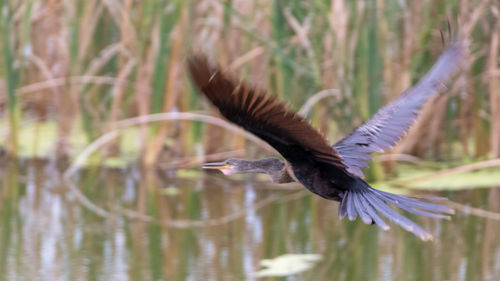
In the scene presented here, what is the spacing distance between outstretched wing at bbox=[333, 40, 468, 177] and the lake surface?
990 mm

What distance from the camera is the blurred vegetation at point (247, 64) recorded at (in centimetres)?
432

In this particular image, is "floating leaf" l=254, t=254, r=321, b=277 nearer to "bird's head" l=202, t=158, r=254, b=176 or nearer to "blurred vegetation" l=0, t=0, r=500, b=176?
"blurred vegetation" l=0, t=0, r=500, b=176

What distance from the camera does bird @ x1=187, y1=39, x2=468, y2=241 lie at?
1909mm

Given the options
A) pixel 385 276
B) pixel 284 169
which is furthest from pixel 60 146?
pixel 284 169

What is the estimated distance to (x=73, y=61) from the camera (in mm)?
4898

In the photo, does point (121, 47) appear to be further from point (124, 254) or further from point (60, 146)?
point (124, 254)

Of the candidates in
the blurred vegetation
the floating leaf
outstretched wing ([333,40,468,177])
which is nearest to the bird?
outstretched wing ([333,40,468,177])

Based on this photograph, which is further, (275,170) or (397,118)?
(397,118)

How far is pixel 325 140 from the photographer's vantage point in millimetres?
2092

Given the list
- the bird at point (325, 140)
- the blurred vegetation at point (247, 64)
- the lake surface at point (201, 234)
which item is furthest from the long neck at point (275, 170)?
the blurred vegetation at point (247, 64)

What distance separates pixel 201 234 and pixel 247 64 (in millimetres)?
1041

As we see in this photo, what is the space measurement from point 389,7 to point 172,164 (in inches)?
61.6

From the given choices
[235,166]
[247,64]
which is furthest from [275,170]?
[247,64]

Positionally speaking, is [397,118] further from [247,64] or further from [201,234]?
[247,64]
